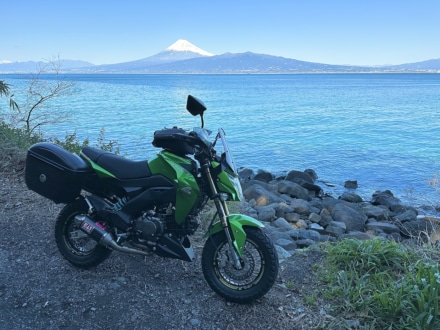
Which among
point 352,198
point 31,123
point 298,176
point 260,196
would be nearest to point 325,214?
point 260,196

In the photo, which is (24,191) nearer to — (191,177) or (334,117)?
(191,177)

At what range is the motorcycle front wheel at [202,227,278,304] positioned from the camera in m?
3.57

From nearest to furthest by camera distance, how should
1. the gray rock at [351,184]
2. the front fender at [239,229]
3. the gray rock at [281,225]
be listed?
1. the front fender at [239,229]
2. the gray rock at [281,225]
3. the gray rock at [351,184]

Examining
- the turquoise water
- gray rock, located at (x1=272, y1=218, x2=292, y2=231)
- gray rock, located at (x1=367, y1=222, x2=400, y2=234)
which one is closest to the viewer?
gray rock, located at (x1=272, y1=218, x2=292, y2=231)

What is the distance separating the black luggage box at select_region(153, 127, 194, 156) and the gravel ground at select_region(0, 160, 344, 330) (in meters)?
1.41

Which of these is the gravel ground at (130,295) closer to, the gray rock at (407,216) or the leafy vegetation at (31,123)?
the leafy vegetation at (31,123)

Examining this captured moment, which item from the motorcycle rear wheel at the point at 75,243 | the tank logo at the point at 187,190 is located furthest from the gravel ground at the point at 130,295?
the tank logo at the point at 187,190

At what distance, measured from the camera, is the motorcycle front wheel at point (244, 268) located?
357 cm

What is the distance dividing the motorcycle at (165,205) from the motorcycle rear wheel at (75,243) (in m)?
0.01

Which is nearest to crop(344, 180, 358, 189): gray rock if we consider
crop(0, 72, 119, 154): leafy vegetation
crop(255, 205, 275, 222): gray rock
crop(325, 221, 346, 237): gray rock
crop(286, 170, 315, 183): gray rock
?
crop(286, 170, 315, 183): gray rock

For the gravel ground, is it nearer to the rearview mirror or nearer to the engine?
the engine

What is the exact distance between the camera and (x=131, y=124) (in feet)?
79.2

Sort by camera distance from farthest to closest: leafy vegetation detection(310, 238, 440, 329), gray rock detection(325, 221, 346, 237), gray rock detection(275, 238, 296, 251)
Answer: gray rock detection(325, 221, 346, 237) < gray rock detection(275, 238, 296, 251) < leafy vegetation detection(310, 238, 440, 329)

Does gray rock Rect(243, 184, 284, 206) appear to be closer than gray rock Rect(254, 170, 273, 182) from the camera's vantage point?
Yes
